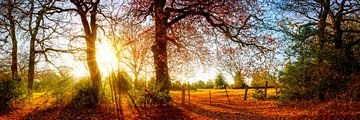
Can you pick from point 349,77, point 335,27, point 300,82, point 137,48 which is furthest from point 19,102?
point 335,27

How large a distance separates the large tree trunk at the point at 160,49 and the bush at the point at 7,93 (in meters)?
6.61

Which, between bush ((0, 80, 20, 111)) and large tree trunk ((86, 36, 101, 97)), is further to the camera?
large tree trunk ((86, 36, 101, 97))

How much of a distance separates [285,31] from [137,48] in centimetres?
900

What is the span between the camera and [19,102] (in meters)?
14.7

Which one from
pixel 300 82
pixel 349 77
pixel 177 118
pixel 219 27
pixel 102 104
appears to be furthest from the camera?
pixel 300 82

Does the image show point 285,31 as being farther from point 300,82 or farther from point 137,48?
point 137,48

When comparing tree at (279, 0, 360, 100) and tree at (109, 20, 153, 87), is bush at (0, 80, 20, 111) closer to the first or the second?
tree at (109, 20, 153, 87)

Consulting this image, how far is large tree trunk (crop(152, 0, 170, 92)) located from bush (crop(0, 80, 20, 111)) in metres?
6.61

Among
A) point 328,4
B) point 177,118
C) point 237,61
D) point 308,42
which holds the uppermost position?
point 328,4

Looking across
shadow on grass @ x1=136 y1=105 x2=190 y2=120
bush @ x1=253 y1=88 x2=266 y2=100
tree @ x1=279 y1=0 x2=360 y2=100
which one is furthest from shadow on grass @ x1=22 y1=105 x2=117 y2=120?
bush @ x1=253 y1=88 x2=266 y2=100

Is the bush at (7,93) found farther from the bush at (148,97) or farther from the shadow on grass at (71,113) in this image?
the bush at (148,97)

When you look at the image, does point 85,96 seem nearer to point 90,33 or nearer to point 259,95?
point 90,33

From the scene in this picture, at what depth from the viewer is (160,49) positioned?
15930mm

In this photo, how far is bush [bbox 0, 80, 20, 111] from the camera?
1362 cm
